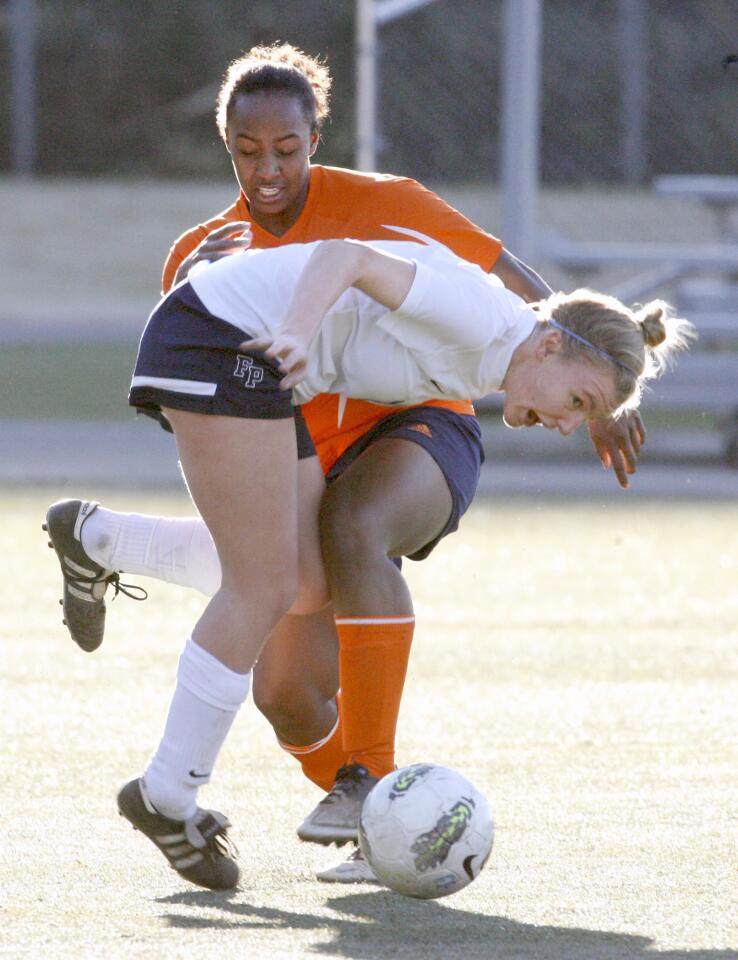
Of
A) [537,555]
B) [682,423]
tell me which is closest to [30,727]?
[537,555]

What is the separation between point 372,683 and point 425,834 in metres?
0.43

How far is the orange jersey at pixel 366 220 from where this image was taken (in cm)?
459

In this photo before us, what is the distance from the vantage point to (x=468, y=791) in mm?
3699

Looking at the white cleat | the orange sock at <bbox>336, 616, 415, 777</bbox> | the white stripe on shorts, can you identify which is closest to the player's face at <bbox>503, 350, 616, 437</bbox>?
the orange sock at <bbox>336, 616, 415, 777</bbox>

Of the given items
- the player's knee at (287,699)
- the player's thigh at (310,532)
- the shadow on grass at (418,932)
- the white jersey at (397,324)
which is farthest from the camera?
the player's knee at (287,699)

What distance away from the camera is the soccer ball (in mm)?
3568

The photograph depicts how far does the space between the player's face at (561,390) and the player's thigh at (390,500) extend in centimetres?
31

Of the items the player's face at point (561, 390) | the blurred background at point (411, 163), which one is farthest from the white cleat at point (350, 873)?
the blurred background at point (411, 163)

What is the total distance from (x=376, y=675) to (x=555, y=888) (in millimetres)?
566

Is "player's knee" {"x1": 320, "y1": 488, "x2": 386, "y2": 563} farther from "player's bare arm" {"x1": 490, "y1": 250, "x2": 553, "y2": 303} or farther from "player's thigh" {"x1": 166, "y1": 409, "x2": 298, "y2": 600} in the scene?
"player's bare arm" {"x1": 490, "y1": 250, "x2": 553, "y2": 303}

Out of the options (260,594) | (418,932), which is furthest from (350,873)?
(260,594)

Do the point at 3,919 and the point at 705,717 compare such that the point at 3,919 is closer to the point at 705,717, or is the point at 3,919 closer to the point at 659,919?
the point at 659,919

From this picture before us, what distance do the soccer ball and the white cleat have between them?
164mm

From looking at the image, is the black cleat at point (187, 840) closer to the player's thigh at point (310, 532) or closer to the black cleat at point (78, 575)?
the player's thigh at point (310, 532)
